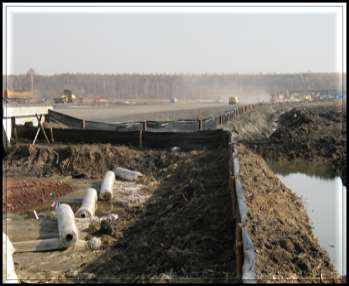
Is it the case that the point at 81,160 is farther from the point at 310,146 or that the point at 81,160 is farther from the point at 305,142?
the point at 305,142

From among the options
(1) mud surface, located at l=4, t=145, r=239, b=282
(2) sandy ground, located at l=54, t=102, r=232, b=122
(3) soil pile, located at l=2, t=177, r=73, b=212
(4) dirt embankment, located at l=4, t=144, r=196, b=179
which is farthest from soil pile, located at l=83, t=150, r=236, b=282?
(2) sandy ground, located at l=54, t=102, r=232, b=122

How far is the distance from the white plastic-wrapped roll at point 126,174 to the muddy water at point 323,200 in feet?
18.8

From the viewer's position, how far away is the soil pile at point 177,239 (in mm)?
7172

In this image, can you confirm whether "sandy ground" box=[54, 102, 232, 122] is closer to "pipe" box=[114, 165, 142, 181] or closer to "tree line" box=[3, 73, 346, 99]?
"pipe" box=[114, 165, 142, 181]

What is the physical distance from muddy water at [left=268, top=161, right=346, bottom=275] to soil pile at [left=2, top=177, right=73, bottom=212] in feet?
24.2

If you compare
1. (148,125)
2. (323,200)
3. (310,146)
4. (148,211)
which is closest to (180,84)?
(310,146)

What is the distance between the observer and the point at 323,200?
54.3ft

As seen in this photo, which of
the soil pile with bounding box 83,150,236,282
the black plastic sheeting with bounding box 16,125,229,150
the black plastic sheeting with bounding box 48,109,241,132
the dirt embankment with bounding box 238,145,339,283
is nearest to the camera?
the dirt embankment with bounding box 238,145,339,283

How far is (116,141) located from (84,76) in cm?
13763

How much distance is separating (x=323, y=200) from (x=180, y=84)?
462 ft

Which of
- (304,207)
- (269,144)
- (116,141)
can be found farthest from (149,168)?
(269,144)

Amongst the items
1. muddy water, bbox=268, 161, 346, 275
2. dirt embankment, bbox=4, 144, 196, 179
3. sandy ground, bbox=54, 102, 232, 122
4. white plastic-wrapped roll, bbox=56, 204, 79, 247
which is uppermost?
sandy ground, bbox=54, 102, 232, 122

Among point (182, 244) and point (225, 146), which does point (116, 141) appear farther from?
point (182, 244)

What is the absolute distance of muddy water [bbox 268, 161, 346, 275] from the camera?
1127cm
